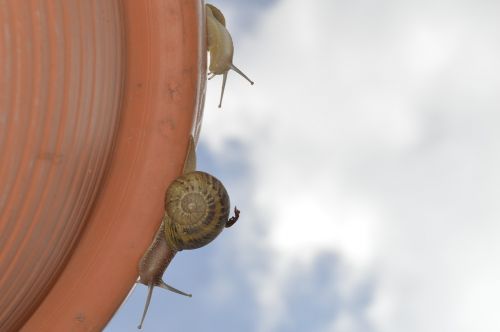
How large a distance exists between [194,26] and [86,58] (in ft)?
0.71

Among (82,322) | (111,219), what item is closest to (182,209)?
(111,219)

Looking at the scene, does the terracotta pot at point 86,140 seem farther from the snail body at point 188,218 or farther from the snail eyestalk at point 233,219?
the snail eyestalk at point 233,219

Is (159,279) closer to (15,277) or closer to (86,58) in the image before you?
(15,277)

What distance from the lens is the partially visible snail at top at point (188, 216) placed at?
3.29 feet

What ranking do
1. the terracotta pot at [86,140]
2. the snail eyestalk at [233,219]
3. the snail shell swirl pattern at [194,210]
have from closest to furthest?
the terracotta pot at [86,140], the snail shell swirl pattern at [194,210], the snail eyestalk at [233,219]

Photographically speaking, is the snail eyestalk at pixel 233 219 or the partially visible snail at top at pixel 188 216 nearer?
the partially visible snail at top at pixel 188 216

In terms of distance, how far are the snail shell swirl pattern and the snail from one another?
0.29m

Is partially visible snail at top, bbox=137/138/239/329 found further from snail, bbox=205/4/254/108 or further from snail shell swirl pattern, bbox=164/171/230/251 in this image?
snail, bbox=205/4/254/108

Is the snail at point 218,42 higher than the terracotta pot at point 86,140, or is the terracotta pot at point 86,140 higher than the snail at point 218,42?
the snail at point 218,42

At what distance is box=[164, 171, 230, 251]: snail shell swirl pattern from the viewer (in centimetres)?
100

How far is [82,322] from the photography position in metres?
1.02

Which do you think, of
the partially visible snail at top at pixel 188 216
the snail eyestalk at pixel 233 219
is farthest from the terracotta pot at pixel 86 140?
the snail eyestalk at pixel 233 219

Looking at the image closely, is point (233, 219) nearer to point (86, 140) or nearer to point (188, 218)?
point (188, 218)

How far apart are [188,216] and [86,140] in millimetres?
200
